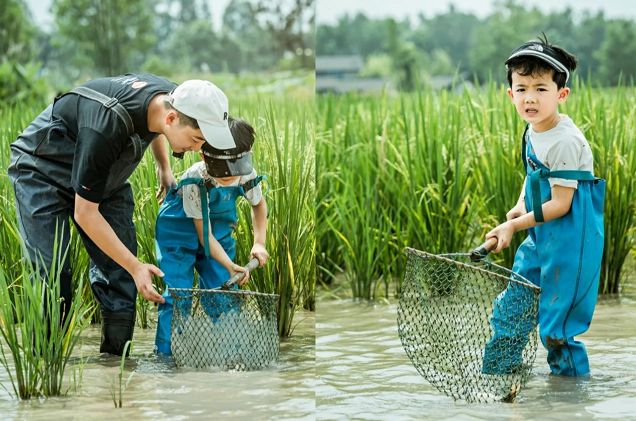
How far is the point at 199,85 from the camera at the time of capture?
3078mm

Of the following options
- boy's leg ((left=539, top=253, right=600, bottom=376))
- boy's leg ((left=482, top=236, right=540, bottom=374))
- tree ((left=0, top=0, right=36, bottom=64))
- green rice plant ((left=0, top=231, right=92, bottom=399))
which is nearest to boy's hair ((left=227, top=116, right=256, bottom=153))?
green rice plant ((left=0, top=231, right=92, bottom=399))

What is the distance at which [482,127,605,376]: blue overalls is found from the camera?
3.04 metres

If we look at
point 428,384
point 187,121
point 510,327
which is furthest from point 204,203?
point 510,327

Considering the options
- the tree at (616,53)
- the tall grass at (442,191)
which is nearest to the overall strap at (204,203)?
the tall grass at (442,191)

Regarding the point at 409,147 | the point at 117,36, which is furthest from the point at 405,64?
the point at 409,147

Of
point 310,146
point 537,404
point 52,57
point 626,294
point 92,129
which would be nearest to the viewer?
point 537,404

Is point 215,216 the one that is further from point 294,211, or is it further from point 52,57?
point 52,57

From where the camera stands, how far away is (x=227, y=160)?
3416 mm

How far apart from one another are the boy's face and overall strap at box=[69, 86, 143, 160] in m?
1.54

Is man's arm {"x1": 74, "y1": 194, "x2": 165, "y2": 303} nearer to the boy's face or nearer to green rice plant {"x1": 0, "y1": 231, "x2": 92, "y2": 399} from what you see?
green rice plant {"x1": 0, "y1": 231, "x2": 92, "y2": 399}

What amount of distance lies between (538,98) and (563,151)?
237mm

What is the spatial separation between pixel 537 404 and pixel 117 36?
33141mm

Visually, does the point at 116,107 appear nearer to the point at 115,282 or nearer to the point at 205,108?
the point at 205,108

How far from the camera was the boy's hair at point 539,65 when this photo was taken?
10.3 ft
